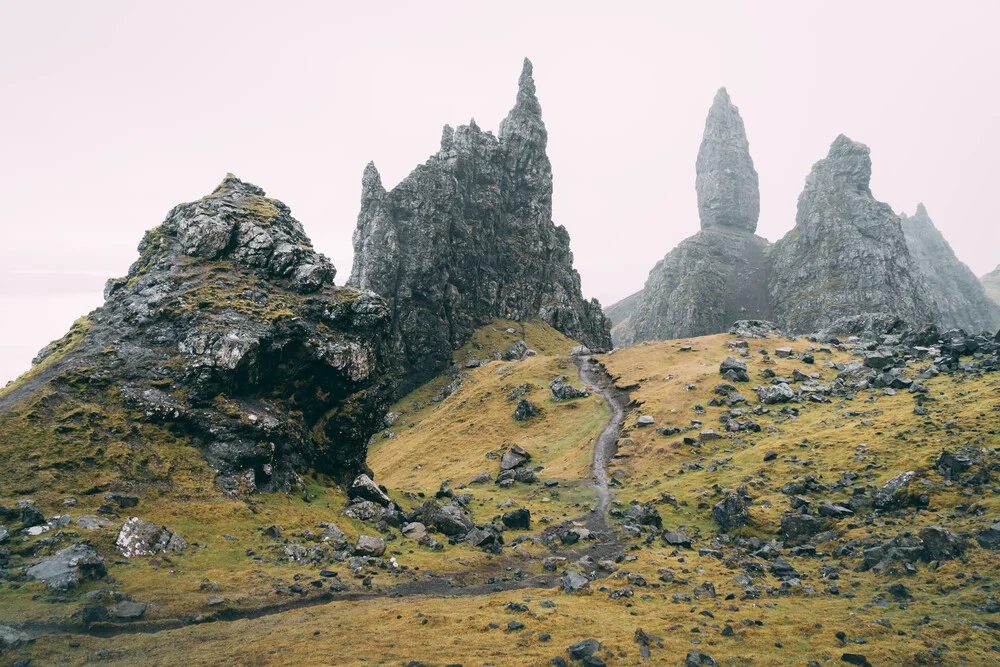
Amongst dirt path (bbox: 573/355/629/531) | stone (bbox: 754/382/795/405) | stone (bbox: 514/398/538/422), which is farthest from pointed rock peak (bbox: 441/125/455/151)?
stone (bbox: 754/382/795/405)

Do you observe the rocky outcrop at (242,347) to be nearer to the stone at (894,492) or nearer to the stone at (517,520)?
the stone at (517,520)

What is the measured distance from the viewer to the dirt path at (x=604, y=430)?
5369cm

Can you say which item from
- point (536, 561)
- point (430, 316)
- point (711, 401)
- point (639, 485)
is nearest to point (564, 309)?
point (430, 316)

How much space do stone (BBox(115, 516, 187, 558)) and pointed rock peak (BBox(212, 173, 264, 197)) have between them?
38.8 m

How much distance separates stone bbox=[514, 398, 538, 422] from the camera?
9462 centimetres

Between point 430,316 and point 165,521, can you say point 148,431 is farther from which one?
point 430,316

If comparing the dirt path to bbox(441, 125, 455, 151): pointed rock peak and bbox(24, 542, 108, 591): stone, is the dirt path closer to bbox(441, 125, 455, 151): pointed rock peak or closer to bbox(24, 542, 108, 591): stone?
bbox(24, 542, 108, 591): stone

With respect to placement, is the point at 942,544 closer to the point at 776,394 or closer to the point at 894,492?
the point at 894,492

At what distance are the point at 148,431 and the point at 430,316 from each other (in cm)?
11260

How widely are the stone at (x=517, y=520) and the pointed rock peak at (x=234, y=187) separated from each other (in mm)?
46214

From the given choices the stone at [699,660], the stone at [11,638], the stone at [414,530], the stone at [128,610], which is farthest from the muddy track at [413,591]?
the stone at [699,660]

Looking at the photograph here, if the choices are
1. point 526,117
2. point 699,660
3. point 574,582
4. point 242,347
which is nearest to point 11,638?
point 242,347

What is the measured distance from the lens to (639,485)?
5825 centimetres

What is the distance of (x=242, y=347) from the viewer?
4366cm
